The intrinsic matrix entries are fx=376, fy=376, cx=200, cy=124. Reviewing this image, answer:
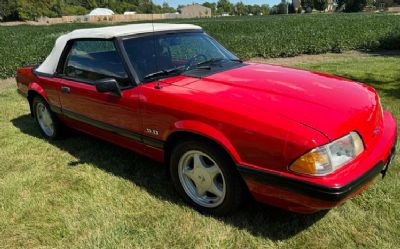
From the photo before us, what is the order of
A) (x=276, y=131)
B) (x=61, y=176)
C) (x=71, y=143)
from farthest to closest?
1. (x=71, y=143)
2. (x=61, y=176)
3. (x=276, y=131)

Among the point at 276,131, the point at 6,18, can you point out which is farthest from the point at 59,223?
the point at 6,18

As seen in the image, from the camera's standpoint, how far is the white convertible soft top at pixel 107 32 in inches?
148

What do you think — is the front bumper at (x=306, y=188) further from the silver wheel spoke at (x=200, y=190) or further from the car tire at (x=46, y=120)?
the car tire at (x=46, y=120)

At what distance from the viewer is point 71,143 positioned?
198 inches

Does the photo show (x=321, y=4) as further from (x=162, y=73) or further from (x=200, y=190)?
(x=200, y=190)

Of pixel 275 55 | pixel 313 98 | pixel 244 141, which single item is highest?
pixel 313 98

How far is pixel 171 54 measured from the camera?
3.78m

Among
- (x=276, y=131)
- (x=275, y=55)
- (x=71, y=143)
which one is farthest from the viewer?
(x=275, y=55)

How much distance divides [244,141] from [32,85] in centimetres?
361

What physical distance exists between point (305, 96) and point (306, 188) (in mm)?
792

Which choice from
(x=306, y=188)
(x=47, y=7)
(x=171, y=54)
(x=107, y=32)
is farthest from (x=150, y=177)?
(x=47, y=7)

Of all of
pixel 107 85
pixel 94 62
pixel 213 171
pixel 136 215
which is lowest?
pixel 136 215

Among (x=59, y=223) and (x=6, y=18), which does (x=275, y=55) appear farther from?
(x=6, y=18)

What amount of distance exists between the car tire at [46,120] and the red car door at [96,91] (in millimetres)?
503
